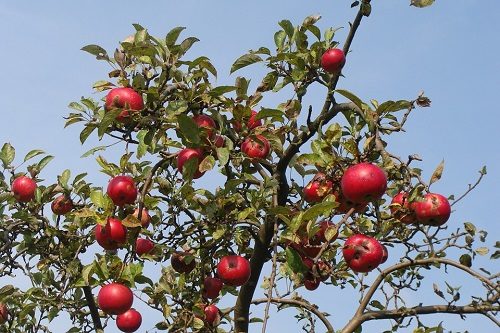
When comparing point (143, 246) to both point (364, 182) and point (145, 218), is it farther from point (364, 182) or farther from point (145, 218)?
point (364, 182)

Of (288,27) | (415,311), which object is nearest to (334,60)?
(288,27)

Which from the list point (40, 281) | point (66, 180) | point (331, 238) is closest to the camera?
point (331, 238)

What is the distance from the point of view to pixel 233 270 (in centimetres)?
380

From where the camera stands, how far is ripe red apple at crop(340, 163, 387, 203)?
2.91 metres

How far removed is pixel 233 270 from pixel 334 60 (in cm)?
134

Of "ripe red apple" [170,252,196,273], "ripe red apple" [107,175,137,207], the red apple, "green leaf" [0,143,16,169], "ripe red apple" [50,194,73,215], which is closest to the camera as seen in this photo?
"ripe red apple" [107,175,137,207]

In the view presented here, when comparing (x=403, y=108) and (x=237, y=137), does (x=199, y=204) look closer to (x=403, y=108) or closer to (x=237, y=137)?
(x=237, y=137)

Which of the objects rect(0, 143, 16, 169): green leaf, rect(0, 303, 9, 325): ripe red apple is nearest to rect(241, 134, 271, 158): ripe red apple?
rect(0, 143, 16, 169): green leaf

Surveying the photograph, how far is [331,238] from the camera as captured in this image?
3.09 meters

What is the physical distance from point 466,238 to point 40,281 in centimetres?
306

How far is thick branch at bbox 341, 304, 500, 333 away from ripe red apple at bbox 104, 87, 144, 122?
2.30 m

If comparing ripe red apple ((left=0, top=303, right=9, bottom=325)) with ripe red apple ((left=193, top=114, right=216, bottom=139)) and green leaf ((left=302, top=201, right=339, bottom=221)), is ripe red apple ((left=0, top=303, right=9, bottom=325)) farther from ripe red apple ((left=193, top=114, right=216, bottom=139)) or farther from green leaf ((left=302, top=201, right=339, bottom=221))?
green leaf ((left=302, top=201, right=339, bottom=221))

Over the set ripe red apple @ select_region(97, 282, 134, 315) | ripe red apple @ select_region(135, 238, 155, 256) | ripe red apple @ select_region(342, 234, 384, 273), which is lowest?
ripe red apple @ select_region(97, 282, 134, 315)

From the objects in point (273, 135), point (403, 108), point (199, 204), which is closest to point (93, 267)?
point (199, 204)
